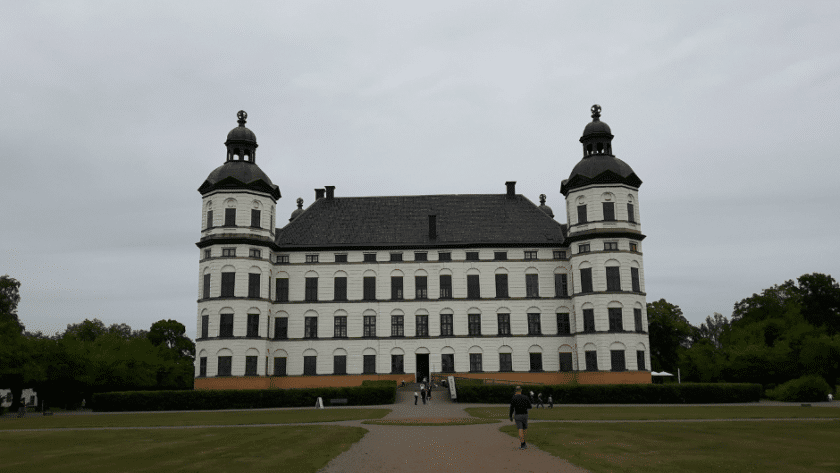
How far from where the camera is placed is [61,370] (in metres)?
48.9

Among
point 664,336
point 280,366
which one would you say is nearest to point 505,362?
point 280,366

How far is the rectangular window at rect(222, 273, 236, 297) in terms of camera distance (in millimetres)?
56406

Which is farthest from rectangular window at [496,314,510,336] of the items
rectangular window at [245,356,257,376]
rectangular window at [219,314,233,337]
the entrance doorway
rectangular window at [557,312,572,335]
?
rectangular window at [219,314,233,337]

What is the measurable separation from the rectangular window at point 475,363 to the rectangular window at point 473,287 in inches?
218

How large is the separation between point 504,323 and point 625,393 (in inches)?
636

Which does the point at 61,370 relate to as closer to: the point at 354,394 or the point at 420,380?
the point at 354,394

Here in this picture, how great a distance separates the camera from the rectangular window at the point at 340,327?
5981 centimetres

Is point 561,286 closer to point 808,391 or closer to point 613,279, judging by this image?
point 613,279

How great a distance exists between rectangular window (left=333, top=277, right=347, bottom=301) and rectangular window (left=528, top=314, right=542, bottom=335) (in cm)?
1804

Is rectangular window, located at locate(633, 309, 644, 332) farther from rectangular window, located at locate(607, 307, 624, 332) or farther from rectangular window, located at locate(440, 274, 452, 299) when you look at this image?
rectangular window, located at locate(440, 274, 452, 299)

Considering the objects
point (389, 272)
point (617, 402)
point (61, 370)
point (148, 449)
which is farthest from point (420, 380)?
point (148, 449)

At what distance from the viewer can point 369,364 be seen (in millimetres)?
59344

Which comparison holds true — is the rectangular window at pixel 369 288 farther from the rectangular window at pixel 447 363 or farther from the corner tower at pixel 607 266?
the corner tower at pixel 607 266

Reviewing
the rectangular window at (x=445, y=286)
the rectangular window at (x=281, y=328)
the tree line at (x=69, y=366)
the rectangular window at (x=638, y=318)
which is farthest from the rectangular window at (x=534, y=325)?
the tree line at (x=69, y=366)
